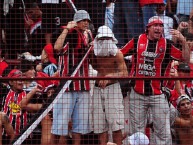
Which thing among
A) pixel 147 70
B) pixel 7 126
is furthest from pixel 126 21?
pixel 7 126

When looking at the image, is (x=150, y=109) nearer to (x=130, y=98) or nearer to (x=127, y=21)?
(x=130, y=98)

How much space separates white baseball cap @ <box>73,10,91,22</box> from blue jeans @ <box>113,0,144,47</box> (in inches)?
26.4

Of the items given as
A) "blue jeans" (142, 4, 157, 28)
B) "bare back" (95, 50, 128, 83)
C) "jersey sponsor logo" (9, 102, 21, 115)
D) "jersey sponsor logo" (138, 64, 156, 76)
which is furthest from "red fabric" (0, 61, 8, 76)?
"blue jeans" (142, 4, 157, 28)

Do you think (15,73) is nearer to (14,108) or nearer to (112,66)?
(14,108)

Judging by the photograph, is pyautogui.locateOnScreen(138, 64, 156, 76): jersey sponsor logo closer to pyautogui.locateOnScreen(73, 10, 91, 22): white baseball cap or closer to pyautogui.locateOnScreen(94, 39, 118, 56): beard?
pyautogui.locateOnScreen(94, 39, 118, 56): beard

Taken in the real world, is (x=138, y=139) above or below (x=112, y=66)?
below

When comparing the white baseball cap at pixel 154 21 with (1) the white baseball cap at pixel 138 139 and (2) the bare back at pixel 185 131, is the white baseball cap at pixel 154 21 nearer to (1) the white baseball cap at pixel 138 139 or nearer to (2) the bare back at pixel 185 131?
(2) the bare back at pixel 185 131

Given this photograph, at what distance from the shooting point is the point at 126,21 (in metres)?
11.5

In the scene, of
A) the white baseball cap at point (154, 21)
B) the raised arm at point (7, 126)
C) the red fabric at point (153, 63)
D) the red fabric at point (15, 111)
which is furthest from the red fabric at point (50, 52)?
the white baseball cap at point (154, 21)

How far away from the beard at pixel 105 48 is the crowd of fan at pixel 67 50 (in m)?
0.02

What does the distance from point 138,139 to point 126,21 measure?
2.05 metres

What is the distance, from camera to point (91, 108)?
10.6 m

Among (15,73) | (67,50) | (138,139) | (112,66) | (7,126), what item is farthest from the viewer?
(15,73)

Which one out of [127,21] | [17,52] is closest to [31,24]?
[17,52]
